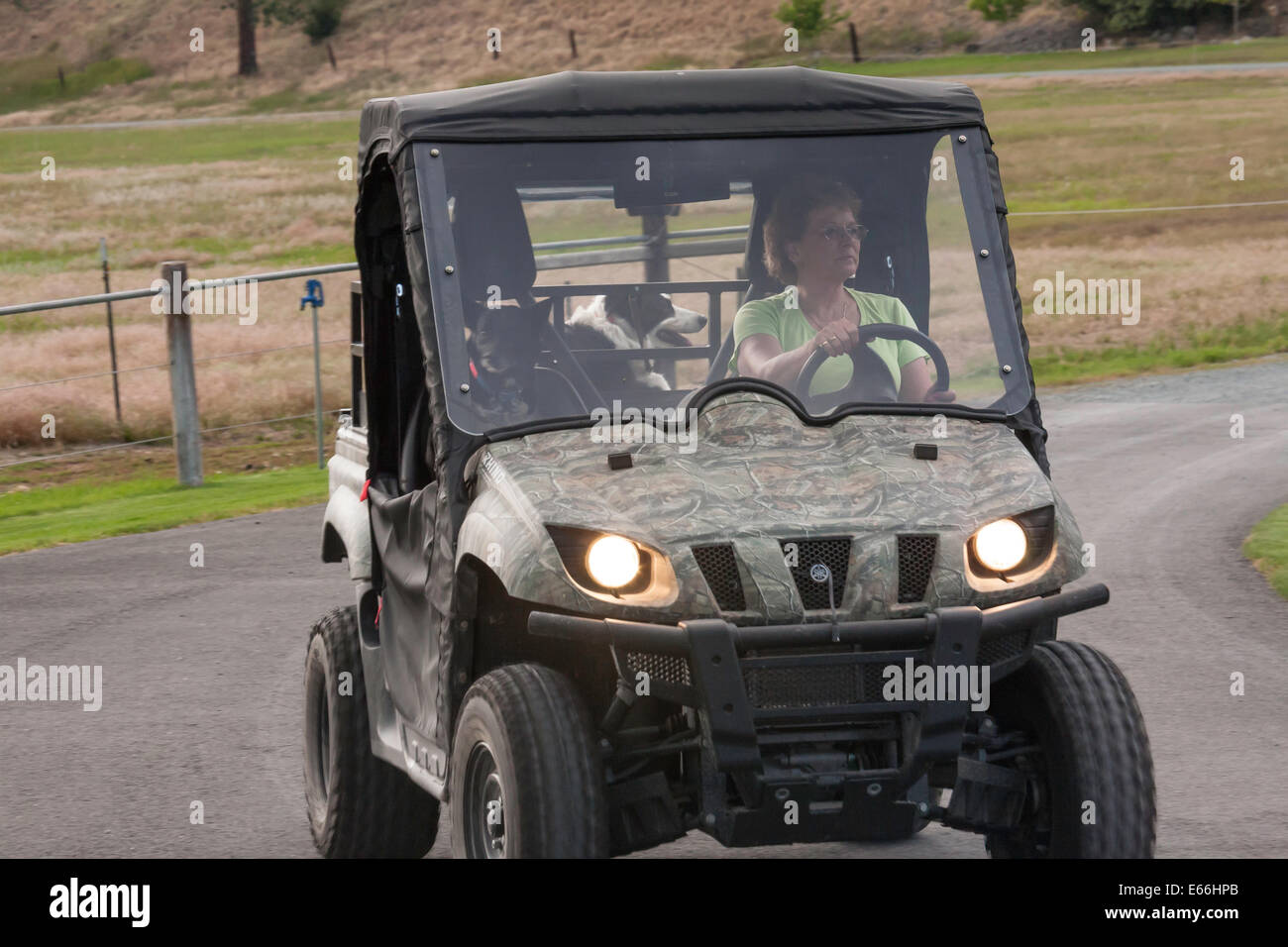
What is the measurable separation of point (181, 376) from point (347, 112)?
254 ft

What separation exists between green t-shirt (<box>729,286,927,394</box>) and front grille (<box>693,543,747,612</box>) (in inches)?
35.8

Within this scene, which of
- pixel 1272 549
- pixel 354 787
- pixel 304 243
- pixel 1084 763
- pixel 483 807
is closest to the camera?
pixel 1084 763

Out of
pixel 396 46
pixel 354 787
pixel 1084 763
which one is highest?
pixel 396 46

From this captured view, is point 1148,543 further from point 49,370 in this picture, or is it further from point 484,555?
point 49,370

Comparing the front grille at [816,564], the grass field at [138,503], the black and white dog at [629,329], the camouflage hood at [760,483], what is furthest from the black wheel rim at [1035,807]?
the grass field at [138,503]

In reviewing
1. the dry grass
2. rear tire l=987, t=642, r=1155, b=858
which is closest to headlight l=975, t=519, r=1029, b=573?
rear tire l=987, t=642, r=1155, b=858

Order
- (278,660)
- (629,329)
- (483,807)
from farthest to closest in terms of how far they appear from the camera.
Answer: (278,660) < (629,329) < (483,807)

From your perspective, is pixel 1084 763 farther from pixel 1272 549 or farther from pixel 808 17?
pixel 808 17

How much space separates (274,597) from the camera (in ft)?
34.7

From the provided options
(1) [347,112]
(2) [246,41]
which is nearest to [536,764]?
(1) [347,112]

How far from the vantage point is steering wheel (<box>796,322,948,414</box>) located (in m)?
5.15

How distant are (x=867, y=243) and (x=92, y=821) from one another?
3.30 m

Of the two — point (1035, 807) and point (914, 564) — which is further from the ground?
point (914, 564)

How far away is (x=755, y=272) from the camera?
5562 millimetres
